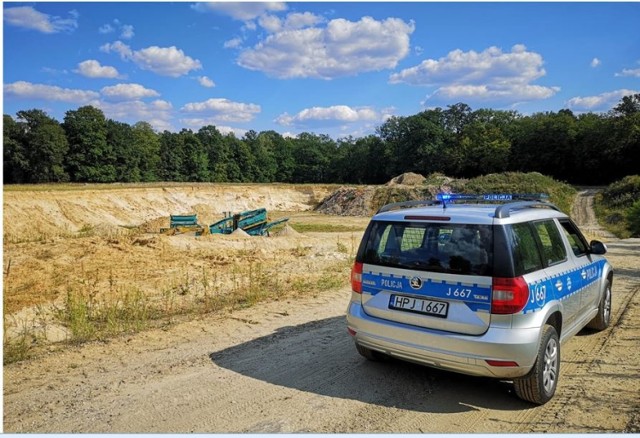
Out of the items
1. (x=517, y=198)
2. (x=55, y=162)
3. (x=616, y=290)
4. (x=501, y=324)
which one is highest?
(x=55, y=162)

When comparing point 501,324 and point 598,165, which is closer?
point 501,324

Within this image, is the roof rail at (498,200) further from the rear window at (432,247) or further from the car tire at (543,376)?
the car tire at (543,376)

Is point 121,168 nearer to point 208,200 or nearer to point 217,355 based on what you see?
point 208,200

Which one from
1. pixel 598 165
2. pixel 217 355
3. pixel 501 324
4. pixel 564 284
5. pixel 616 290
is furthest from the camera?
pixel 598 165

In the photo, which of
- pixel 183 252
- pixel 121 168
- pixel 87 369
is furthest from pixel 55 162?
pixel 87 369

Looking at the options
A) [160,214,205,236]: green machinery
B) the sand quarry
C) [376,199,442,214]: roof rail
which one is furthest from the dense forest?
[376,199,442,214]: roof rail

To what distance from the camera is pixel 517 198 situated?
5727mm

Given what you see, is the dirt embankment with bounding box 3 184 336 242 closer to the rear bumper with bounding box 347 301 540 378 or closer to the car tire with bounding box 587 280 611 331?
the rear bumper with bounding box 347 301 540 378

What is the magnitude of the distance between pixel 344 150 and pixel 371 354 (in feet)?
343

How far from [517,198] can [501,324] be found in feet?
7.97

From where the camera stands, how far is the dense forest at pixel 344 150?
202 feet

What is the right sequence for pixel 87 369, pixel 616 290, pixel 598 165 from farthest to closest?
1. pixel 598 165
2. pixel 616 290
3. pixel 87 369

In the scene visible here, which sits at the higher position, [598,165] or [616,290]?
[598,165]

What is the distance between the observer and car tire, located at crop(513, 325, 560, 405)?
3959 mm
